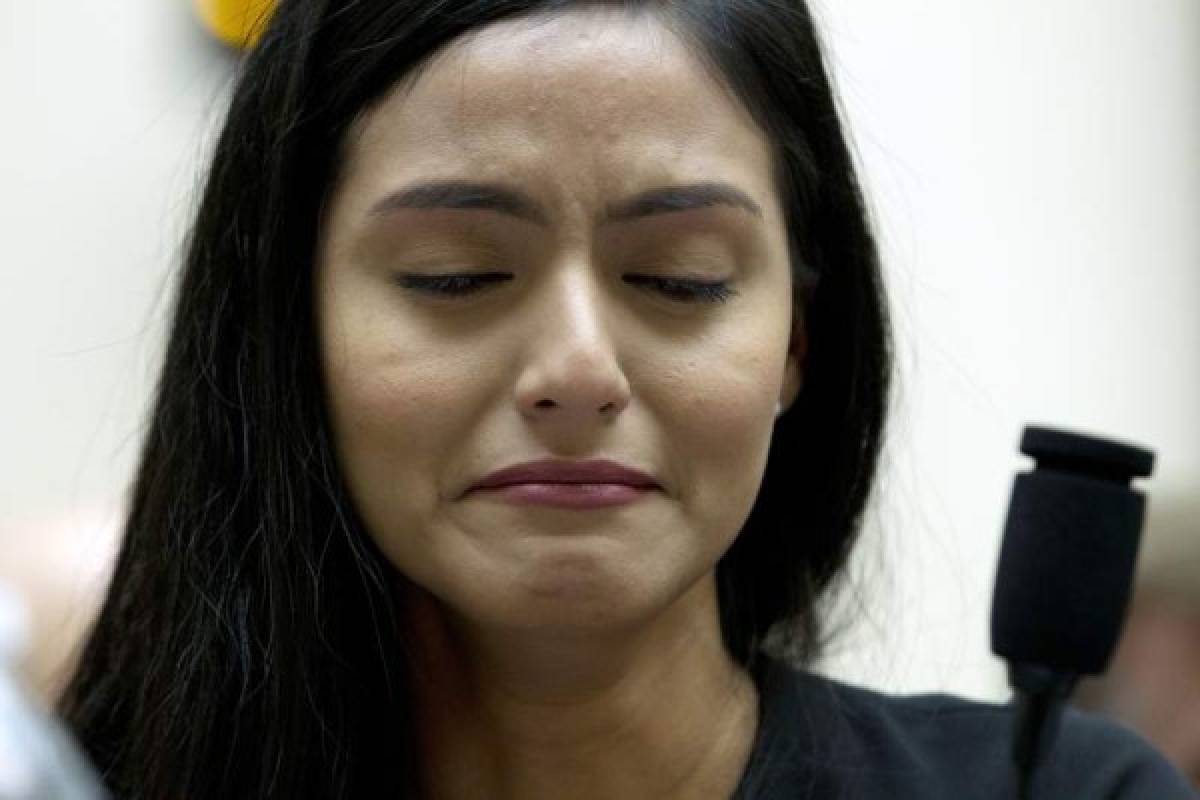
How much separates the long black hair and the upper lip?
15cm

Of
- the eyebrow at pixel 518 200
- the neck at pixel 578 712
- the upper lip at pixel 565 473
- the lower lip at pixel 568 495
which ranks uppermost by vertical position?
the eyebrow at pixel 518 200

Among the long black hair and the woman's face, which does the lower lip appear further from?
the long black hair

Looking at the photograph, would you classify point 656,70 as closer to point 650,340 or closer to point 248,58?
point 650,340

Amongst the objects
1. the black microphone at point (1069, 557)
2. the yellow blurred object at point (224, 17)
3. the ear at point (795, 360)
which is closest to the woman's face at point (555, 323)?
the ear at point (795, 360)

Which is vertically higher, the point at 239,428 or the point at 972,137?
the point at 972,137

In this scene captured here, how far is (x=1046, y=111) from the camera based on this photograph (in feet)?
7.18

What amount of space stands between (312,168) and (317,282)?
7 centimetres

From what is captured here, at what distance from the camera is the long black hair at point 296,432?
1227 mm

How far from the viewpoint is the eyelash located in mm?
1148

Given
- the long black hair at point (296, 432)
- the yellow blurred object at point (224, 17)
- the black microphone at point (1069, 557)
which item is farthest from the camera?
the yellow blurred object at point (224, 17)

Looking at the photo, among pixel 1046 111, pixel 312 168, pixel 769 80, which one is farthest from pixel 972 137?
pixel 312 168

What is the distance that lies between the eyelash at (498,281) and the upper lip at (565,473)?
0.11 metres

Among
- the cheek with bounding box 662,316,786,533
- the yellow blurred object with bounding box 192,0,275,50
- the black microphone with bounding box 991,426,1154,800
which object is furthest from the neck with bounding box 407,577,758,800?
the yellow blurred object with bounding box 192,0,275,50

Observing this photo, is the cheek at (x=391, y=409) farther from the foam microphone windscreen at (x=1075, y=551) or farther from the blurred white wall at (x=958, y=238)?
the blurred white wall at (x=958, y=238)
